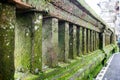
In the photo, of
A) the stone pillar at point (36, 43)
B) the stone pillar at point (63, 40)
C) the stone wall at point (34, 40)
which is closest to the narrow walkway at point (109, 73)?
the stone pillar at point (63, 40)

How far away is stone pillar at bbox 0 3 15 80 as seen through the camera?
2.62m

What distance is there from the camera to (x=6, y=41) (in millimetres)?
2656

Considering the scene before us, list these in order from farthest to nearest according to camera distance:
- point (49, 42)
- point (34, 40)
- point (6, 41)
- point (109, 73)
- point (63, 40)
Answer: point (109, 73)
point (63, 40)
point (49, 42)
point (34, 40)
point (6, 41)

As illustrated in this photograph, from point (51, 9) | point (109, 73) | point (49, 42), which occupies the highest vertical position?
point (51, 9)

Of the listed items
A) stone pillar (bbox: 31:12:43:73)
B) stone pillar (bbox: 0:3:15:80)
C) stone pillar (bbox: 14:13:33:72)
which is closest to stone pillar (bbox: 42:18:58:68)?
stone pillar (bbox: 31:12:43:73)

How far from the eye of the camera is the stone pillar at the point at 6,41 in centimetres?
262

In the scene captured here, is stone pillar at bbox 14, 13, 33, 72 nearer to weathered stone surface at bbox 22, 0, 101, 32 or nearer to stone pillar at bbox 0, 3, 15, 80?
weathered stone surface at bbox 22, 0, 101, 32

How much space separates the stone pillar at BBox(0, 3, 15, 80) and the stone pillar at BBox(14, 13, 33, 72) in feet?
2.31

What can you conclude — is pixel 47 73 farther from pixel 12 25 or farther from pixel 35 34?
pixel 12 25

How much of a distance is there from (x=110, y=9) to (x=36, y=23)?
2498 centimetres

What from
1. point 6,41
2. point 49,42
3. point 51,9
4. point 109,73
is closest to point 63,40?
point 49,42

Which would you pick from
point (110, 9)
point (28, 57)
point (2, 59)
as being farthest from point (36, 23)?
point (110, 9)

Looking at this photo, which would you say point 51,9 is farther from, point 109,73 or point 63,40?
point 109,73

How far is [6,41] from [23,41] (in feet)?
2.77
